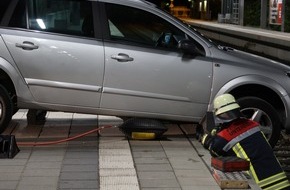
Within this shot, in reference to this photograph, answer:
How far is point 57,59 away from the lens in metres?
7.05

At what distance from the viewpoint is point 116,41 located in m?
7.19

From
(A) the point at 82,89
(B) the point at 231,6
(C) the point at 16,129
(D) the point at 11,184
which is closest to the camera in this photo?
(D) the point at 11,184

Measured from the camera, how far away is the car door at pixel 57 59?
7.05 meters

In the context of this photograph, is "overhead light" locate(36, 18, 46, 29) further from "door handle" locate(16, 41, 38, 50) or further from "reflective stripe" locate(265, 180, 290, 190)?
"reflective stripe" locate(265, 180, 290, 190)

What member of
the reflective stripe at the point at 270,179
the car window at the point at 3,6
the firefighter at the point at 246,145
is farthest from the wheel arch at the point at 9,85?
the reflective stripe at the point at 270,179

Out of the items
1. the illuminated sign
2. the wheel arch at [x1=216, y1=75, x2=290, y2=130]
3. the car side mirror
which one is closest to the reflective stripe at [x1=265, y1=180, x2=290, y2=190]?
the wheel arch at [x1=216, y1=75, x2=290, y2=130]

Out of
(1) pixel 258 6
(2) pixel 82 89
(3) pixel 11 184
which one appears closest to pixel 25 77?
(2) pixel 82 89

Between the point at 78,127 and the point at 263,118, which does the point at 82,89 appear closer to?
the point at 78,127

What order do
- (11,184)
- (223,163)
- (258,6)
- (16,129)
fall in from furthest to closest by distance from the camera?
(258,6) < (16,129) < (11,184) < (223,163)

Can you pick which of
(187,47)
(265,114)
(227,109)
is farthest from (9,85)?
(227,109)

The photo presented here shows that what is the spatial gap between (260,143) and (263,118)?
8.36ft

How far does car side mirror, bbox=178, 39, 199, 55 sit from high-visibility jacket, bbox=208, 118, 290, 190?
2.42m

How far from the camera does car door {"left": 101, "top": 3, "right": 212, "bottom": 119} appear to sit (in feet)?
23.2

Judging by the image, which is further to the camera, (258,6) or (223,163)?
(258,6)
